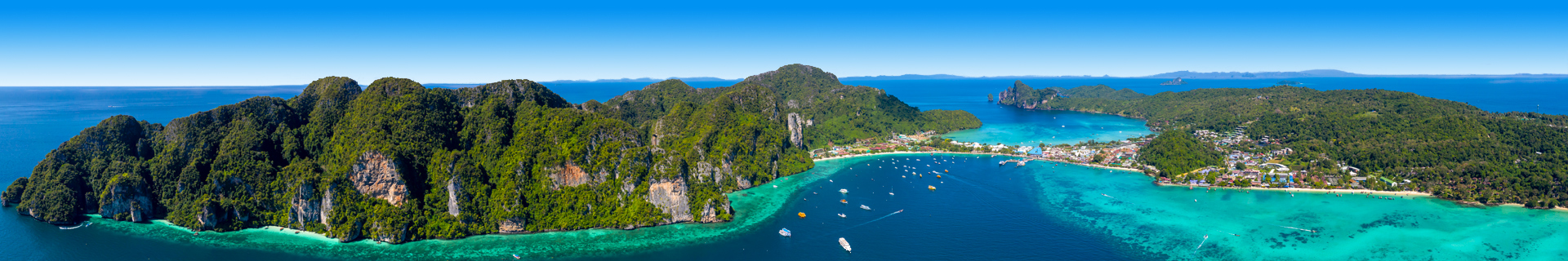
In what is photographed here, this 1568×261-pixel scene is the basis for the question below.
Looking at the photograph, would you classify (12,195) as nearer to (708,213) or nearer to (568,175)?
(568,175)

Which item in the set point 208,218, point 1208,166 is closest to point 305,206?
point 208,218

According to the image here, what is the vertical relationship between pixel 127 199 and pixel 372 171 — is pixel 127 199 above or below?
below

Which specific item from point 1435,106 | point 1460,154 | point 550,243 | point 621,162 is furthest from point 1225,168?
point 550,243

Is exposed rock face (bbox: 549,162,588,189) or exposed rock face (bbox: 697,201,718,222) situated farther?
exposed rock face (bbox: 697,201,718,222)

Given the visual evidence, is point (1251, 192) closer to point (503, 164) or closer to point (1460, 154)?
point (1460, 154)

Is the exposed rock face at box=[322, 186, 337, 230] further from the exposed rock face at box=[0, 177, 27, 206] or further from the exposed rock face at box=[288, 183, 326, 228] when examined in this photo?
the exposed rock face at box=[0, 177, 27, 206]

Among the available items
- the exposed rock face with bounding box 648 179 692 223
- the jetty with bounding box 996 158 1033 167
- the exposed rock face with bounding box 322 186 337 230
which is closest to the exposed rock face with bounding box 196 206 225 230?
the exposed rock face with bounding box 322 186 337 230
